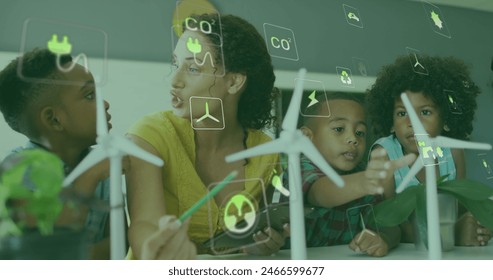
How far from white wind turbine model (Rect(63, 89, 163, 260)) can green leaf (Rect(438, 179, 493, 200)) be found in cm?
55

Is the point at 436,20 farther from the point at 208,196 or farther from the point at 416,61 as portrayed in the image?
the point at 208,196

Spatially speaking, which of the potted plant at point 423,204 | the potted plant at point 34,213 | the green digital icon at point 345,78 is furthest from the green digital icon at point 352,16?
the potted plant at point 34,213

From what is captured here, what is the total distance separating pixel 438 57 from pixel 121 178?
667mm

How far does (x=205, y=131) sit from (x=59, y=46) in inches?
9.8

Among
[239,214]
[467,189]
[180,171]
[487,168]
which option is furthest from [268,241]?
[487,168]

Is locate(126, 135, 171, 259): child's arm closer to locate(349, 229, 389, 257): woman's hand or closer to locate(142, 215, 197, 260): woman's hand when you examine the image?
locate(142, 215, 197, 260): woman's hand

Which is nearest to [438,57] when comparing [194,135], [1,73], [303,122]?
[303,122]

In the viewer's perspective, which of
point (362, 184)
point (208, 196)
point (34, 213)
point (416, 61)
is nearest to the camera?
point (34, 213)

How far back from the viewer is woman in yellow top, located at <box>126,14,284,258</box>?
78 cm

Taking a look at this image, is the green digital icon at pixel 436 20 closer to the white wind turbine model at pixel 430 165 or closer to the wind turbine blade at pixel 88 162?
the white wind turbine model at pixel 430 165

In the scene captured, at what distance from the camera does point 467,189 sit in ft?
3.13

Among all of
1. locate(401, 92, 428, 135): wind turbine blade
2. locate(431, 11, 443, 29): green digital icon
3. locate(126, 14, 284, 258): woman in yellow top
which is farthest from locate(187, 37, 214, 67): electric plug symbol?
locate(431, 11, 443, 29): green digital icon

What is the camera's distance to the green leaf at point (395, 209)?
913 mm
